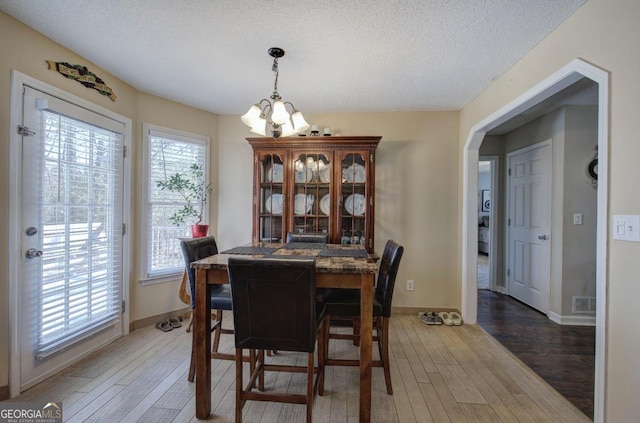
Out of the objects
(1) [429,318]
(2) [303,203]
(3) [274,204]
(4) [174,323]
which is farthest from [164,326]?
(1) [429,318]

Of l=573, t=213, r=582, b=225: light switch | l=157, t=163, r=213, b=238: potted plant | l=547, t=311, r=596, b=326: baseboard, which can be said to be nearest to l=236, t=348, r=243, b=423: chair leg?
l=157, t=163, r=213, b=238: potted plant

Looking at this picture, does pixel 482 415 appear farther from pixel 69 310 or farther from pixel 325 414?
pixel 69 310

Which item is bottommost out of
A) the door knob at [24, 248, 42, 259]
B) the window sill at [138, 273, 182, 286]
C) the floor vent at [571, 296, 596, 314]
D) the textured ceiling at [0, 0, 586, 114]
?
the floor vent at [571, 296, 596, 314]

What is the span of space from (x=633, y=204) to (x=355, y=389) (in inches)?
73.6

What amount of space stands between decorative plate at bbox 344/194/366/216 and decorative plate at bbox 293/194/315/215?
0.40 metres

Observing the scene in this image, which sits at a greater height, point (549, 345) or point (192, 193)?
point (192, 193)

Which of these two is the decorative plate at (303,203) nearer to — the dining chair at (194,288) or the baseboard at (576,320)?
the dining chair at (194,288)

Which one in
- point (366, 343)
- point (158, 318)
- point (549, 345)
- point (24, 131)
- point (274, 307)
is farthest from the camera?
point (158, 318)

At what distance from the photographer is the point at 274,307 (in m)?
1.48

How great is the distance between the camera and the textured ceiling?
1.68 metres

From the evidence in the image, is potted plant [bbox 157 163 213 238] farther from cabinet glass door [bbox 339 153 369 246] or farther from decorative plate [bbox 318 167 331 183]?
cabinet glass door [bbox 339 153 369 246]

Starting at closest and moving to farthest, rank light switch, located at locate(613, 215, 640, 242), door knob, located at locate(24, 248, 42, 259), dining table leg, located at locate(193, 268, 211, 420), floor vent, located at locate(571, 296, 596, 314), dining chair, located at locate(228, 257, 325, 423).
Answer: light switch, located at locate(613, 215, 640, 242), dining chair, located at locate(228, 257, 325, 423), dining table leg, located at locate(193, 268, 211, 420), door knob, located at locate(24, 248, 42, 259), floor vent, located at locate(571, 296, 596, 314)

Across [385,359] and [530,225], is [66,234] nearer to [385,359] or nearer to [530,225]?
[385,359]

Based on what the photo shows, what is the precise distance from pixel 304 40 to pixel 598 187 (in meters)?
1.94
